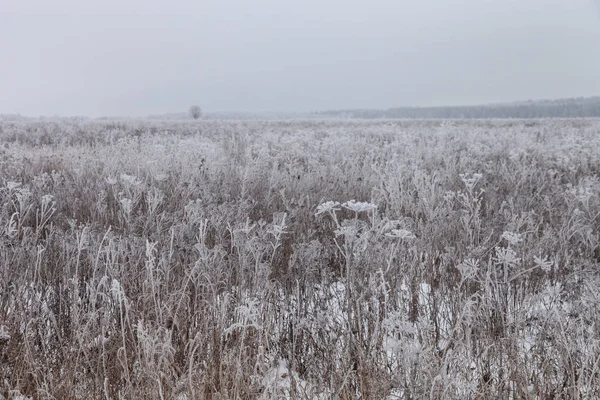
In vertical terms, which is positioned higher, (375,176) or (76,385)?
(375,176)

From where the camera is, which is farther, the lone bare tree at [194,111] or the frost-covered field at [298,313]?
the lone bare tree at [194,111]

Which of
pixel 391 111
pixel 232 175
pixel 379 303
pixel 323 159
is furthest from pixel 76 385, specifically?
pixel 391 111

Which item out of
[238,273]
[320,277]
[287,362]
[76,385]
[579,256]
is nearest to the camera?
[76,385]

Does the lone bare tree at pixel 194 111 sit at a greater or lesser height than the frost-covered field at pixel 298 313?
greater

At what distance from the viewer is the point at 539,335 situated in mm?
2410

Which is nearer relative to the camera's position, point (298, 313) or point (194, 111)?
point (298, 313)

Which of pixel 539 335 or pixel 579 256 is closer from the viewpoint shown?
pixel 539 335

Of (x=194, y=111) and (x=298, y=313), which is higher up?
(x=194, y=111)

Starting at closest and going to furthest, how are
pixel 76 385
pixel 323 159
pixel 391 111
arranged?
pixel 76 385 < pixel 323 159 < pixel 391 111

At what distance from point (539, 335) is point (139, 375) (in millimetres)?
1918

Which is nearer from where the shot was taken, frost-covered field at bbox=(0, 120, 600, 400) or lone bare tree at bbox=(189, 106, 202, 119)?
frost-covered field at bbox=(0, 120, 600, 400)

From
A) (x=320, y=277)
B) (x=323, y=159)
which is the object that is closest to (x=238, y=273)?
(x=320, y=277)

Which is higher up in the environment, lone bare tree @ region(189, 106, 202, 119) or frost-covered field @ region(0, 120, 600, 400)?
lone bare tree @ region(189, 106, 202, 119)

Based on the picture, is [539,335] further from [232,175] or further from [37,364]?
[232,175]
